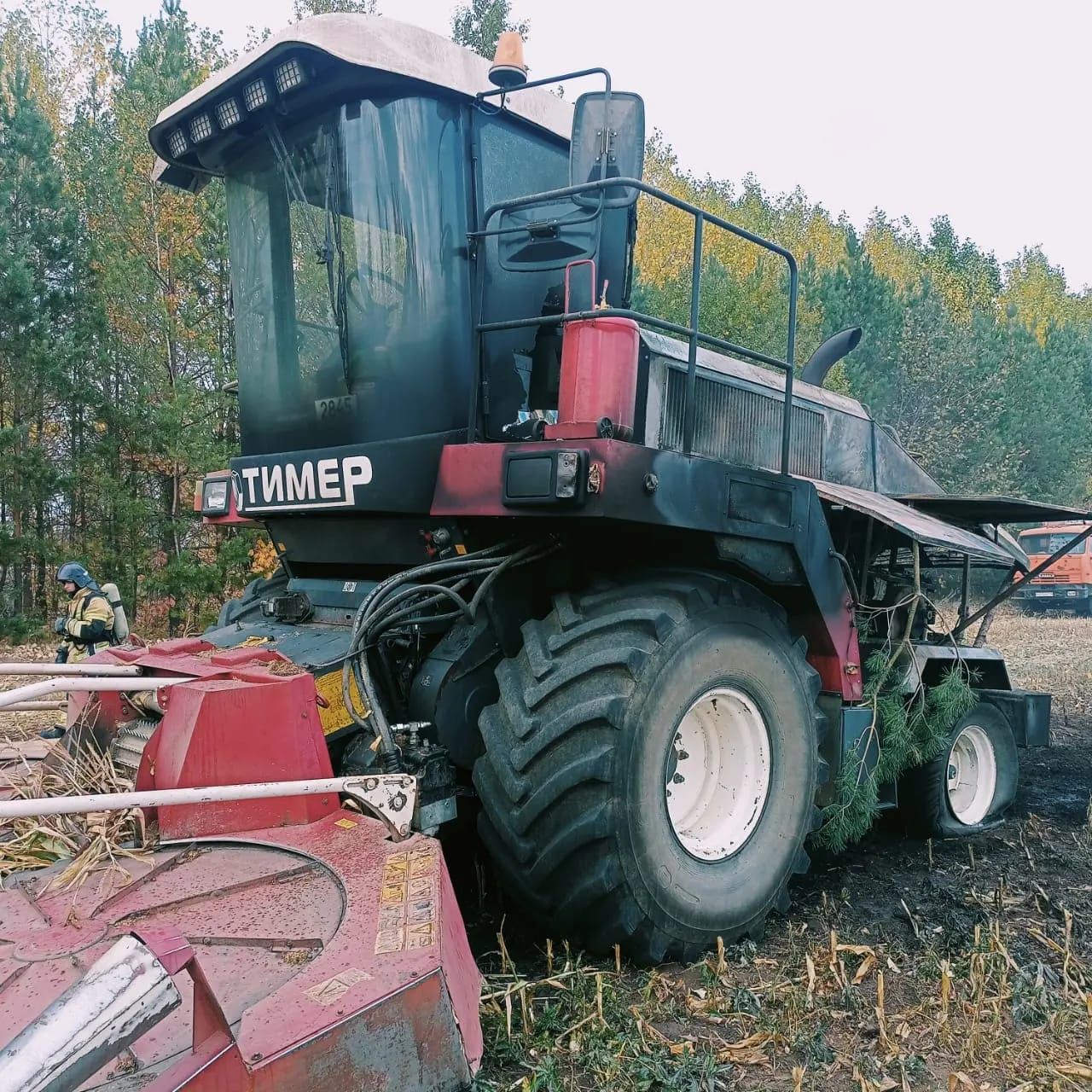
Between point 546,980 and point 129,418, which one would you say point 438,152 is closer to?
point 546,980

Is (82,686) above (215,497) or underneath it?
underneath

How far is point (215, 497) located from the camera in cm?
469

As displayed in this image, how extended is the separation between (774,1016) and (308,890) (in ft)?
4.59

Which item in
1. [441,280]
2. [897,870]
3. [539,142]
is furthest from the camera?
[897,870]

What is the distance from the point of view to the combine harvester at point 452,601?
2316mm

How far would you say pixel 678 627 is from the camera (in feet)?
10.3

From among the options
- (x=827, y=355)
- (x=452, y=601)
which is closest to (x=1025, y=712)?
(x=827, y=355)

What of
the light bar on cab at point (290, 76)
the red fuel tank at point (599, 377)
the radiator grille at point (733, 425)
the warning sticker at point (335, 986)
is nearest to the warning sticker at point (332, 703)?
the red fuel tank at point (599, 377)

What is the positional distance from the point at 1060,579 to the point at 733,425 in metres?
22.0

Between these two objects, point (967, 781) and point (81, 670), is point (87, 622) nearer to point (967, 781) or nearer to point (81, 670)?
point (81, 670)

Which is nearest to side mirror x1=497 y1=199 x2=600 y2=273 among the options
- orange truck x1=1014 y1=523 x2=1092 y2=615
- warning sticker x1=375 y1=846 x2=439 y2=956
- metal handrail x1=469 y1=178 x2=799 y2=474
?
metal handrail x1=469 y1=178 x2=799 y2=474

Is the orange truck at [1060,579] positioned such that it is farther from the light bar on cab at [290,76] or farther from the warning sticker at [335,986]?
the warning sticker at [335,986]

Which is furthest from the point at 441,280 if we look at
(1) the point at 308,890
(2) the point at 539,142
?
(1) the point at 308,890

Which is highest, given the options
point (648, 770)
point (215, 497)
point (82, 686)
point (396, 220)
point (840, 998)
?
point (396, 220)
